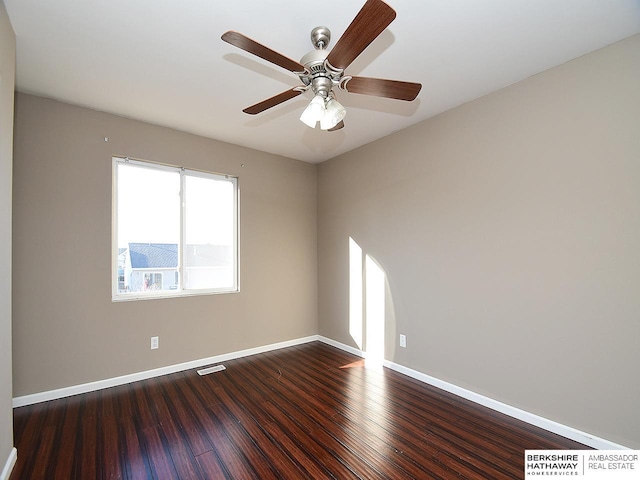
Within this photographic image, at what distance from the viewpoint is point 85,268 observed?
111 inches

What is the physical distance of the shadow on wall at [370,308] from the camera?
347 cm

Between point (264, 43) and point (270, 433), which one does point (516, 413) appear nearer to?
point (270, 433)

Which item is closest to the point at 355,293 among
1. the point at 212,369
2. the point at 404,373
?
the point at 404,373

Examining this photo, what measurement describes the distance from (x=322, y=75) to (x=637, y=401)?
2789mm

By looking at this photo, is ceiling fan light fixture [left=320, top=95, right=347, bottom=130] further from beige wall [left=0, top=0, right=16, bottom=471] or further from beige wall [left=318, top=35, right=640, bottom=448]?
beige wall [left=0, top=0, right=16, bottom=471]

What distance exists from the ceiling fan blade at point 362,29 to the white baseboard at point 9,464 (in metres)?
2.92

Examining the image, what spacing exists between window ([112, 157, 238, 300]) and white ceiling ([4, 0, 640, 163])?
2.45 ft

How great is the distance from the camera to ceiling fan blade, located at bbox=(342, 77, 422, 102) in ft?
5.37

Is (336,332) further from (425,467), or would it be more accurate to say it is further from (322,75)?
(322,75)

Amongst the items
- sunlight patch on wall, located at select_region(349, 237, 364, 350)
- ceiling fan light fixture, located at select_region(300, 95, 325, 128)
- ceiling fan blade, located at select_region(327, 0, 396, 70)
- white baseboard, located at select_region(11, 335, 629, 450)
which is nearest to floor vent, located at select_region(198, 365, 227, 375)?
white baseboard, located at select_region(11, 335, 629, 450)

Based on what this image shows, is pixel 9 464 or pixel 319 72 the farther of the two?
pixel 9 464

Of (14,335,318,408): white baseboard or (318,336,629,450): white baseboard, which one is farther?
(14,335,318,408): white baseboard

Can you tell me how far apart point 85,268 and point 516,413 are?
4.02m

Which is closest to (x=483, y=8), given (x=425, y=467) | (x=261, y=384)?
(x=425, y=467)
